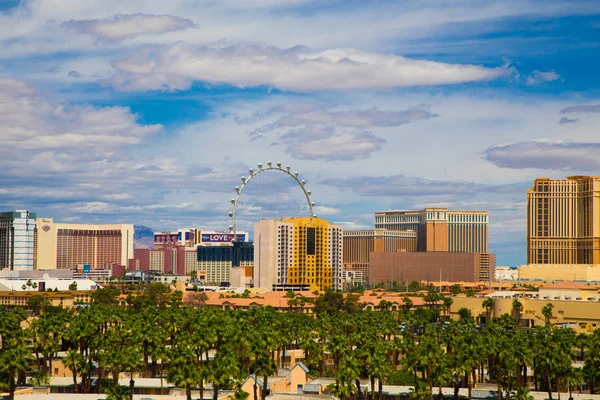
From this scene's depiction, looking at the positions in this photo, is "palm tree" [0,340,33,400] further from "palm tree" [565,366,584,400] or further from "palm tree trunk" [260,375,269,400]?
"palm tree" [565,366,584,400]

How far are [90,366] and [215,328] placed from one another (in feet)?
56.4

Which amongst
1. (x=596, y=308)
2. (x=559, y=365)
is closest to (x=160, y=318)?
(x=559, y=365)

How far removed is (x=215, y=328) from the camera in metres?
116

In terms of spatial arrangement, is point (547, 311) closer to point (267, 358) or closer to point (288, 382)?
point (288, 382)

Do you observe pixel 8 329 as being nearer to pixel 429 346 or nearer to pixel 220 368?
pixel 220 368

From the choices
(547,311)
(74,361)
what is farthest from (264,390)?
(547,311)

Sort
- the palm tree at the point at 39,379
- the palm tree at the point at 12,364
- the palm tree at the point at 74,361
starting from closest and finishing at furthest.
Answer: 1. the palm tree at the point at 12,364
2. the palm tree at the point at 74,361
3. the palm tree at the point at 39,379

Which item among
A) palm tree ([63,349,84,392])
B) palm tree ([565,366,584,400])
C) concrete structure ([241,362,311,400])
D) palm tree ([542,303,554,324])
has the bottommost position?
concrete structure ([241,362,311,400])

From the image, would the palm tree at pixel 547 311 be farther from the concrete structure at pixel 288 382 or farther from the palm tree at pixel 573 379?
the palm tree at pixel 573 379

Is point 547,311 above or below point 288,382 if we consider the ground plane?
above

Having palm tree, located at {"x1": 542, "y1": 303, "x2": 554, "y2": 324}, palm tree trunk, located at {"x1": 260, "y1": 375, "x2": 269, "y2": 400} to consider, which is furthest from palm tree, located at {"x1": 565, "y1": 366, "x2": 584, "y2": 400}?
palm tree, located at {"x1": 542, "y1": 303, "x2": 554, "y2": 324}

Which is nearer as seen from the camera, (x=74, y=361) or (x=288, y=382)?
(x=74, y=361)

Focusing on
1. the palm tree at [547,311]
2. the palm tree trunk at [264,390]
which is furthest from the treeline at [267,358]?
the palm tree at [547,311]

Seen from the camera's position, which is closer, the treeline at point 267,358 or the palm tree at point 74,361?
the treeline at point 267,358
